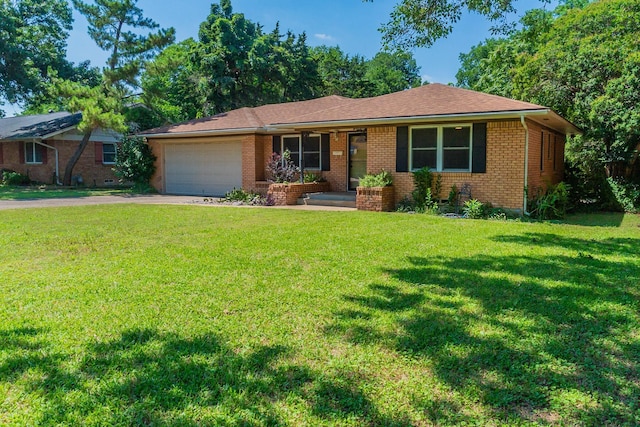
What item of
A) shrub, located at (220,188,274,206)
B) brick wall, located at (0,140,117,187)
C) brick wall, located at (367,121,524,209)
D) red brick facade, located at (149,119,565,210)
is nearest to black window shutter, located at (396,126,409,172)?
red brick facade, located at (149,119,565,210)

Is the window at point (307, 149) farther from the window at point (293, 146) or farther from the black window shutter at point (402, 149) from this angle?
the black window shutter at point (402, 149)

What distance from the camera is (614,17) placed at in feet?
55.1

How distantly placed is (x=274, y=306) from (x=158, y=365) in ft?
4.66

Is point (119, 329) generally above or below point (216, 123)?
below

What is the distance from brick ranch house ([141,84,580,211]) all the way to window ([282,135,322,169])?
0.04 meters

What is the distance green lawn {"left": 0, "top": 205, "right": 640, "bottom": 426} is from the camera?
279 cm

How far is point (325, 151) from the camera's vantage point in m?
16.9

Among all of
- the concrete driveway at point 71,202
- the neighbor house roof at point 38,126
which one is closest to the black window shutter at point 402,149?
the concrete driveway at point 71,202

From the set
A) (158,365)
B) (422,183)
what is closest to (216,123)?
(422,183)

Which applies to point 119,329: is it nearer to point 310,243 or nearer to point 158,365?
point 158,365

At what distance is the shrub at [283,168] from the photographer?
53.1 feet

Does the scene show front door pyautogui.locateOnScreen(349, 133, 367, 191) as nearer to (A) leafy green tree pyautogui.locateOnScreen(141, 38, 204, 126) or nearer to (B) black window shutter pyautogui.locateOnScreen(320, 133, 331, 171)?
(B) black window shutter pyautogui.locateOnScreen(320, 133, 331, 171)

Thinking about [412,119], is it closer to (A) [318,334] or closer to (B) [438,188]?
(B) [438,188]

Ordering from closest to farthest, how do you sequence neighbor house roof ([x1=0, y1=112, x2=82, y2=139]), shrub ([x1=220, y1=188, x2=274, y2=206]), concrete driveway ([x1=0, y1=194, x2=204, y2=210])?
1. concrete driveway ([x1=0, y1=194, x2=204, y2=210])
2. shrub ([x1=220, y1=188, x2=274, y2=206])
3. neighbor house roof ([x1=0, y1=112, x2=82, y2=139])
